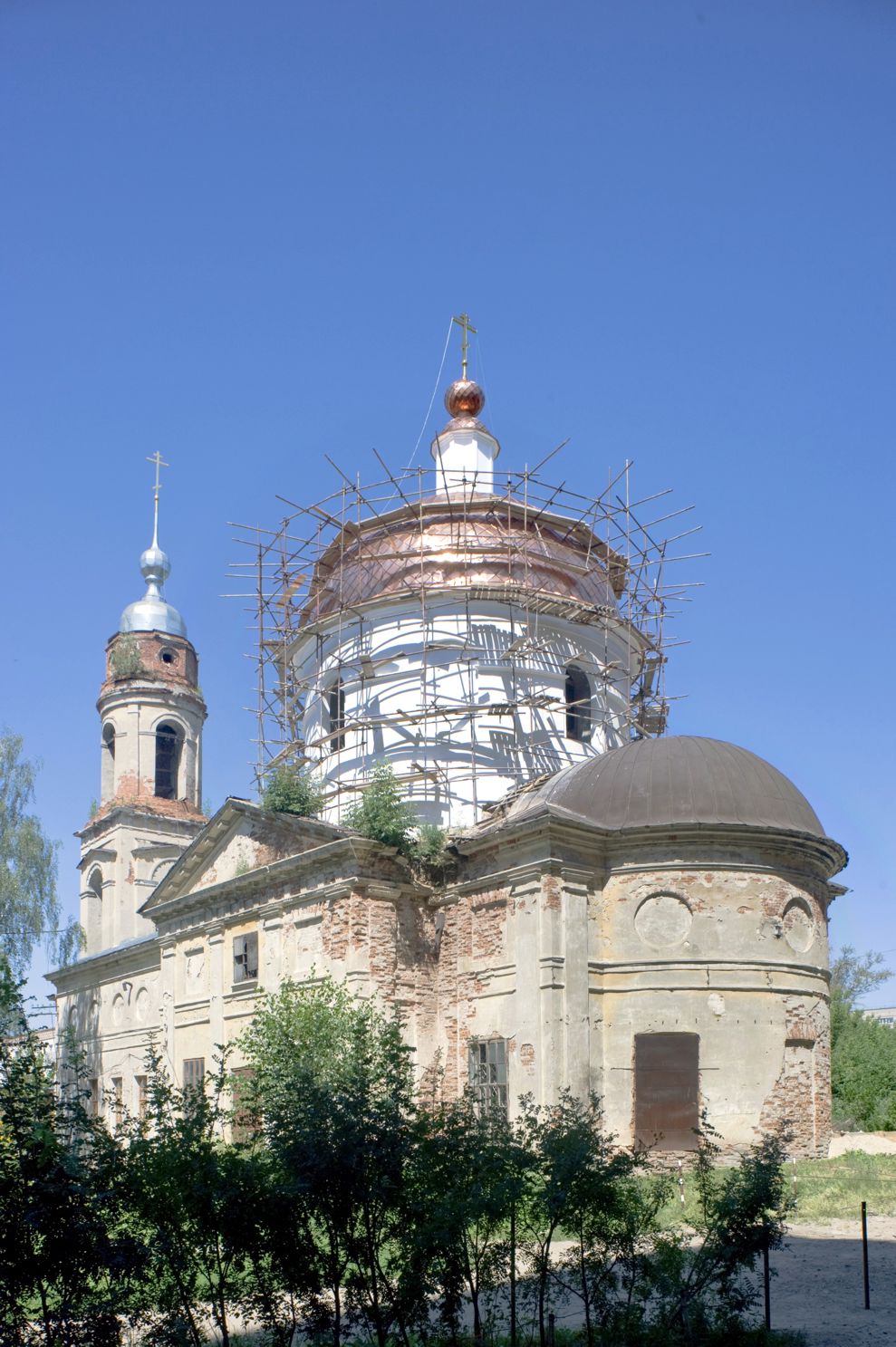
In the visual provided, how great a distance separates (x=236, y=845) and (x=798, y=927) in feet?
31.6

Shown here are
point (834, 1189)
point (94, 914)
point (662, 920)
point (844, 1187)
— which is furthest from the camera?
point (94, 914)

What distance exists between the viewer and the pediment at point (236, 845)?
66.9 ft

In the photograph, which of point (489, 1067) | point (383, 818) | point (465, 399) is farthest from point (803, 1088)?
point (465, 399)

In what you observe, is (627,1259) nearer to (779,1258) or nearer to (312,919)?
(779,1258)

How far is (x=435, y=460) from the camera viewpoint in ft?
87.2

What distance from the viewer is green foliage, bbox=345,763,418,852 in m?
19.3

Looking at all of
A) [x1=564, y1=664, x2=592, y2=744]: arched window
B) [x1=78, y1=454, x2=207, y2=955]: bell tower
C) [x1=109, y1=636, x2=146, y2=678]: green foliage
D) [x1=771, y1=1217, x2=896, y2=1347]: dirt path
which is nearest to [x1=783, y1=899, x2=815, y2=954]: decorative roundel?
[x1=771, y1=1217, x2=896, y2=1347]: dirt path

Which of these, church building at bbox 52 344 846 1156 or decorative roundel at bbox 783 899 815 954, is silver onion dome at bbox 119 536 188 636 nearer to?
church building at bbox 52 344 846 1156

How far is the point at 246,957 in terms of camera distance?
71.7 feet

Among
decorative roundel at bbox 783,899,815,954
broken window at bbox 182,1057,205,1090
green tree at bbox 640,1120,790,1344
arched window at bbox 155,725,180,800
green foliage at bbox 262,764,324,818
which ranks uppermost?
arched window at bbox 155,725,180,800

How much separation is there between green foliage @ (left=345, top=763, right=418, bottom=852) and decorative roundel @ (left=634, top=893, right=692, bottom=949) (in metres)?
3.78

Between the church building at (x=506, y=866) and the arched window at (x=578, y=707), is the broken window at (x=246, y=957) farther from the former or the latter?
the arched window at (x=578, y=707)

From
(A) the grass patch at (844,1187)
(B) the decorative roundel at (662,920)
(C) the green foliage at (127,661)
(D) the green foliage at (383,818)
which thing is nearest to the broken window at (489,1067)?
(B) the decorative roundel at (662,920)

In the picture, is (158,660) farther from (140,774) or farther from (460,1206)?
(460,1206)
